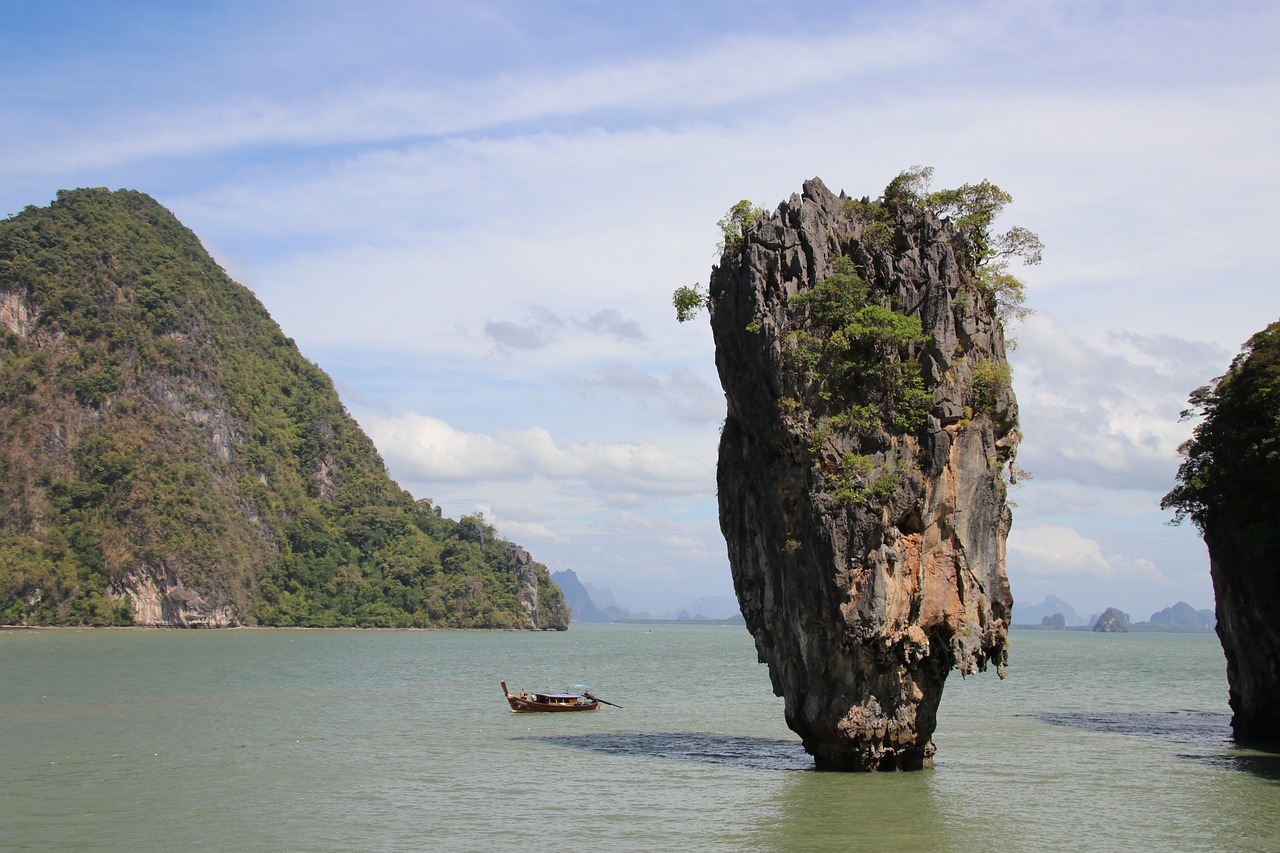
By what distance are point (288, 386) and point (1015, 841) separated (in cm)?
14688

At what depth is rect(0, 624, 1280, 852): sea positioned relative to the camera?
19016 millimetres

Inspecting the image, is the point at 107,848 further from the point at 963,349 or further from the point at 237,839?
the point at 963,349

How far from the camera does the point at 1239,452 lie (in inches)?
1125

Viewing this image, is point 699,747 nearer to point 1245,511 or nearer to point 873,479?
point 873,479

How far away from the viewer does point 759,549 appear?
25.2 meters

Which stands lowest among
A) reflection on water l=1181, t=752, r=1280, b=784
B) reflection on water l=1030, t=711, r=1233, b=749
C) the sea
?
the sea

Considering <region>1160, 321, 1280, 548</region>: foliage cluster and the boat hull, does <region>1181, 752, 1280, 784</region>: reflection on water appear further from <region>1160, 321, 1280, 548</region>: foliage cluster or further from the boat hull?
the boat hull

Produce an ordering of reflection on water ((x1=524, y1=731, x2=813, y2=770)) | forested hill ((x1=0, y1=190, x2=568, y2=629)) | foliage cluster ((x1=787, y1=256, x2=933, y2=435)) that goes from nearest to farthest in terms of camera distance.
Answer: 1. foliage cluster ((x1=787, y1=256, x2=933, y2=435))
2. reflection on water ((x1=524, y1=731, x2=813, y2=770))
3. forested hill ((x1=0, y1=190, x2=568, y2=629))

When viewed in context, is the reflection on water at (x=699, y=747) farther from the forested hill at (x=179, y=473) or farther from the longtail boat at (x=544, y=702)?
the forested hill at (x=179, y=473)

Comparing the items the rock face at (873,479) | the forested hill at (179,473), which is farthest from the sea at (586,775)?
the forested hill at (179,473)

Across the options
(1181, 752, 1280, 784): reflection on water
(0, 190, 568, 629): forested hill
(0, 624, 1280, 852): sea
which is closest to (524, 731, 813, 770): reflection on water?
(0, 624, 1280, 852): sea

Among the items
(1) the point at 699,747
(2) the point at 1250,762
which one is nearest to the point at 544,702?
(1) the point at 699,747

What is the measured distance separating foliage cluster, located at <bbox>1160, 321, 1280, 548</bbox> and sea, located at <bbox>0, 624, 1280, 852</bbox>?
5.58m

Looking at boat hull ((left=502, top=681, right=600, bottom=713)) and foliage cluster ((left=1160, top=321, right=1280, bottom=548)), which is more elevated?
foliage cluster ((left=1160, top=321, right=1280, bottom=548))
